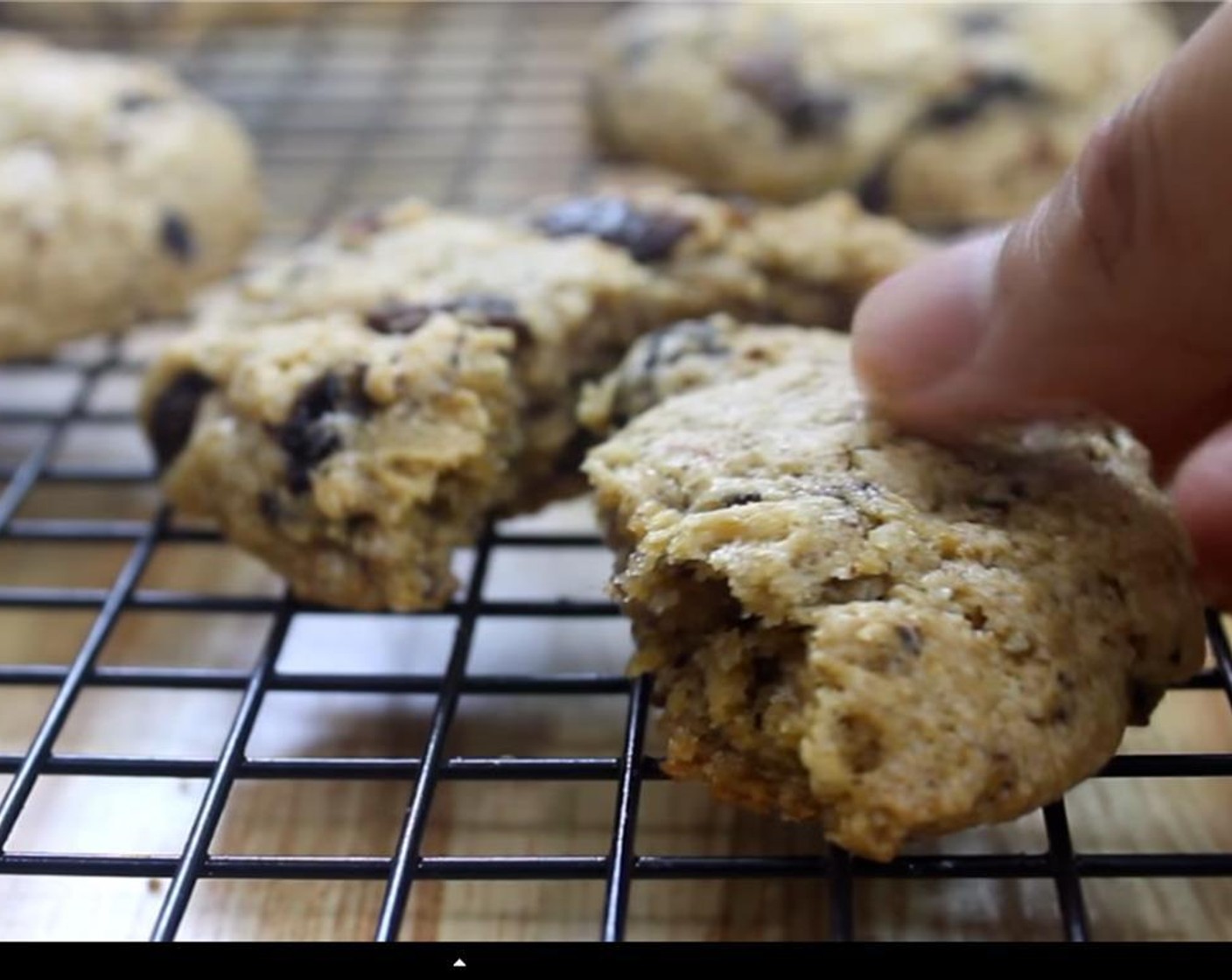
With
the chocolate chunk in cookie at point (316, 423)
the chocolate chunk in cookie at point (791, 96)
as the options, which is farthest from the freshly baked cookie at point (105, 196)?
the chocolate chunk in cookie at point (791, 96)

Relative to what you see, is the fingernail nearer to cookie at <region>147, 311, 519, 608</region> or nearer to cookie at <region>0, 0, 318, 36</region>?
cookie at <region>147, 311, 519, 608</region>

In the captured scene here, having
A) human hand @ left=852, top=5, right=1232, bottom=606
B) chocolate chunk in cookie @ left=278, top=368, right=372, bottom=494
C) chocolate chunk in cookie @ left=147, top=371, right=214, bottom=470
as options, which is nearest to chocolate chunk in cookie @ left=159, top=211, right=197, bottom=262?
chocolate chunk in cookie @ left=147, top=371, right=214, bottom=470

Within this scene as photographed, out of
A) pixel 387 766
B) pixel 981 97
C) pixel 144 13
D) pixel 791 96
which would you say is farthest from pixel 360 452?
pixel 144 13

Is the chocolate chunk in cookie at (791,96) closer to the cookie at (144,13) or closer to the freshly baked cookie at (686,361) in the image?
the freshly baked cookie at (686,361)

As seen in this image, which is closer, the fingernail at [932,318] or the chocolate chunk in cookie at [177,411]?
the fingernail at [932,318]
